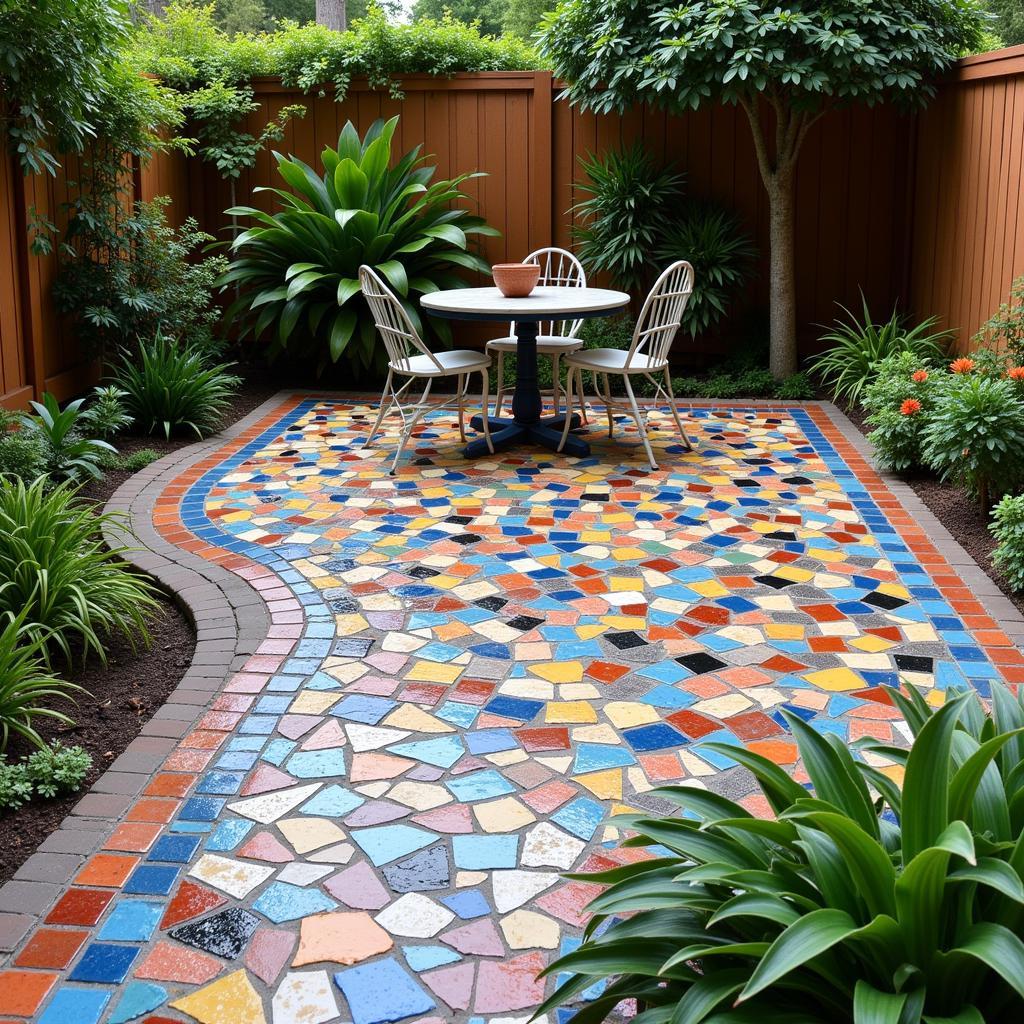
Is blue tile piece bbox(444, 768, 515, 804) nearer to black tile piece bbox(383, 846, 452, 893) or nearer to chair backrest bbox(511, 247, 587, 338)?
black tile piece bbox(383, 846, 452, 893)

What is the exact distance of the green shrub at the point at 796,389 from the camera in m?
7.46

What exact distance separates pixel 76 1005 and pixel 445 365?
4.30 metres

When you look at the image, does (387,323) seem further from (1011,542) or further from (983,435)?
(1011,542)

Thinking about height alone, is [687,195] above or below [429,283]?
above

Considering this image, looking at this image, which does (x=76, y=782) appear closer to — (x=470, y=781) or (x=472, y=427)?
(x=470, y=781)

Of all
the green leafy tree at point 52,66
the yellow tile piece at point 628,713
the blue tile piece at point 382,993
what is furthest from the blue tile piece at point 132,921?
the green leafy tree at point 52,66

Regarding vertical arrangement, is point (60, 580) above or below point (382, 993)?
above

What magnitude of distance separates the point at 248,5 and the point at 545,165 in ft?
44.7

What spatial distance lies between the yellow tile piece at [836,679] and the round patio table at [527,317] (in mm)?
2725

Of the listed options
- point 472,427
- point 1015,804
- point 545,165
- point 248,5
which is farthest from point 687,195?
point 248,5

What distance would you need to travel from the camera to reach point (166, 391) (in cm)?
646

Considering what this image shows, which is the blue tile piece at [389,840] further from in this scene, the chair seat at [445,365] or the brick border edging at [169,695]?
the chair seat at [445,365]

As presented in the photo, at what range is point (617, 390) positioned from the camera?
784cm

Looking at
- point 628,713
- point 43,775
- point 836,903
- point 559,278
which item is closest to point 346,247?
point 559,278
